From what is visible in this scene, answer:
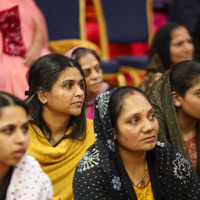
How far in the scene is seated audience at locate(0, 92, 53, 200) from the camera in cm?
154

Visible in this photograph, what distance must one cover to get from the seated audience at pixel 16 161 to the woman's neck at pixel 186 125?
100 centimetres

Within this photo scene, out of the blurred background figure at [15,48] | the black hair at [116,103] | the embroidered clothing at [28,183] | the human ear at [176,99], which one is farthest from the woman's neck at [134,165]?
the blurred background figure at [15,48]

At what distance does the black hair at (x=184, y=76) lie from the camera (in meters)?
2.30

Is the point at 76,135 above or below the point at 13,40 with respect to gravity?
below

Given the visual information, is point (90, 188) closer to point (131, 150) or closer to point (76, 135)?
point (131, 150)

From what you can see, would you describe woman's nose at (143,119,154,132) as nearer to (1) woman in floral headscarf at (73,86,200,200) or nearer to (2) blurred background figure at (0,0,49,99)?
(1) woman in floral headscarf at (73,86,200,200)

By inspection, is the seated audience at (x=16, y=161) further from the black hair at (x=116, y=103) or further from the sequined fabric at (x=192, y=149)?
the sequined fabric at (x=192, y=149)

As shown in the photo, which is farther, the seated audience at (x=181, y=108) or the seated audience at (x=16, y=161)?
the seated audience at (x=181, y=108)

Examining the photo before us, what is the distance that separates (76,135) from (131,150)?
46 cm

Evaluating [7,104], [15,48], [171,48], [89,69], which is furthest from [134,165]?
[171,48]

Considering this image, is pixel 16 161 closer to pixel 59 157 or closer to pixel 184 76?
pixel 59 157

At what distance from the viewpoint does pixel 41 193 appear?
171 cm

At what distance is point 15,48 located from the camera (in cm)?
301

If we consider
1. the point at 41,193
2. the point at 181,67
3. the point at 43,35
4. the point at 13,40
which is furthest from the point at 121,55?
the point at 41,193
